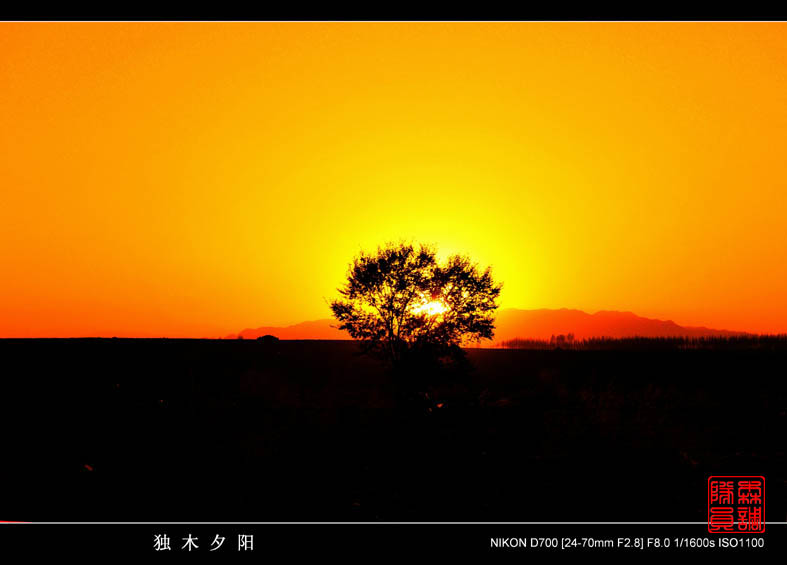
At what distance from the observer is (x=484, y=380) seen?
4169cm

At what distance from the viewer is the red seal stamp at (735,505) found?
46.2 ft

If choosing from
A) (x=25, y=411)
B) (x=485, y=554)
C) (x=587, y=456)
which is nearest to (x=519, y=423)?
(x=587, y=456)

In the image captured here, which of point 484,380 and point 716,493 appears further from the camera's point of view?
point 484,380

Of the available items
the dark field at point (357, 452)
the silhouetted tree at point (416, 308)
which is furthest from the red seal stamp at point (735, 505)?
the silhouetted tree at point (416, 308)

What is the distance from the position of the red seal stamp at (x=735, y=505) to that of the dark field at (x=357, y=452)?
0.82 metres

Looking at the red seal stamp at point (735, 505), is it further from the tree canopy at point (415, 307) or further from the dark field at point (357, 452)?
the tree canopy at point (415, 307)

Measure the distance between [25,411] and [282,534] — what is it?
52.7 feet

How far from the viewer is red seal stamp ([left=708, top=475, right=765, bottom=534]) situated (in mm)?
14078

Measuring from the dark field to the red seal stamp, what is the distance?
82cm

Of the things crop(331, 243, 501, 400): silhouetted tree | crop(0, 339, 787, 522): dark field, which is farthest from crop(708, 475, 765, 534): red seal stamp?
crop(331, 243, 501, 400): silhouetted tree

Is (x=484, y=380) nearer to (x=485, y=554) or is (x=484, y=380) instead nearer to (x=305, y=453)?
(x=305, y=453)

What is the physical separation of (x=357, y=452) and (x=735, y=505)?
10.3 m

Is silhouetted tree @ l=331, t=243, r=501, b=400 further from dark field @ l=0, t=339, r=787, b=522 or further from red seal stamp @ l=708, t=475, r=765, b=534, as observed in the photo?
red seal stamp @ l=708, t=475, r=765, b=534
